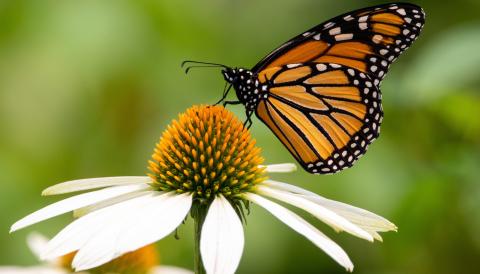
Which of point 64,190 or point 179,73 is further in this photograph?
point 179,73

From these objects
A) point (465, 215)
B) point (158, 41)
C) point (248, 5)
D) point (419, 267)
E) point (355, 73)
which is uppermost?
point (248, 5)

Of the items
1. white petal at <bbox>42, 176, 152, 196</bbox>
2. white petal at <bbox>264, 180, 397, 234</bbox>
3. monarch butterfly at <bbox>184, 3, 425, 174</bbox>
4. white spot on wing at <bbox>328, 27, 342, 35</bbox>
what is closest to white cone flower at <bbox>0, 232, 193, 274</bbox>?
white petal at <bbox>42, 176, 152, 196</bbox>

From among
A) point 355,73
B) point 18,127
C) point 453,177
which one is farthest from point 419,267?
point 18,127

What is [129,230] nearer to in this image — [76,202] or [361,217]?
[76,202]

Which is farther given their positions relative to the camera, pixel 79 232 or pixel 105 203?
pixel 105 203

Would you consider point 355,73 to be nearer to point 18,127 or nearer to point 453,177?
point 453,177

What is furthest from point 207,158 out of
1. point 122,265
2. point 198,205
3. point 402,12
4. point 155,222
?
point 402,12

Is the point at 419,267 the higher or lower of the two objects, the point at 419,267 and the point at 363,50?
the lower

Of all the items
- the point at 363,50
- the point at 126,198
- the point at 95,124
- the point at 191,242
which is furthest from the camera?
the point at 95,124
